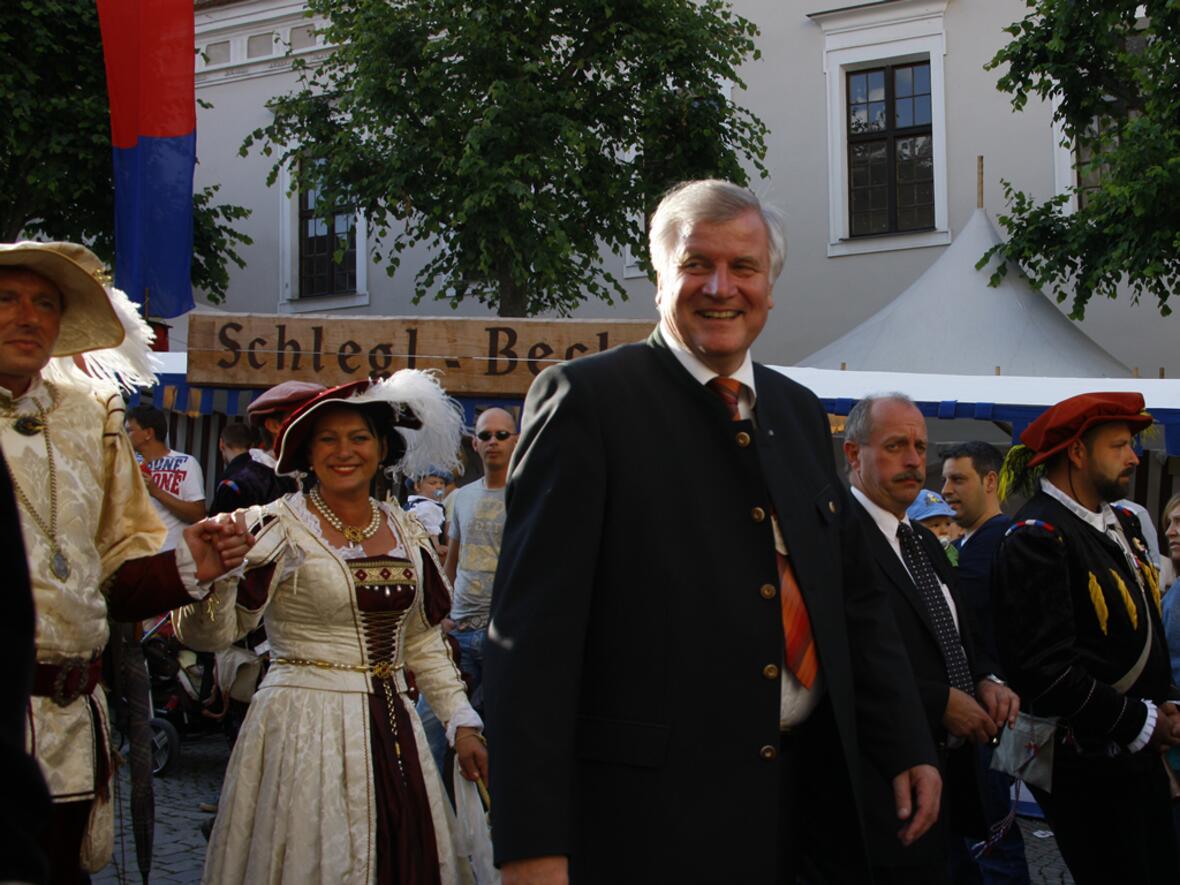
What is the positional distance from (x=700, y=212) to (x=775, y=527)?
0.61 metres

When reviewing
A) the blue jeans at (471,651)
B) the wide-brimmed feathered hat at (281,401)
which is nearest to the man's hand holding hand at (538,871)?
the wide-brimmed feathered hat at (281,401)

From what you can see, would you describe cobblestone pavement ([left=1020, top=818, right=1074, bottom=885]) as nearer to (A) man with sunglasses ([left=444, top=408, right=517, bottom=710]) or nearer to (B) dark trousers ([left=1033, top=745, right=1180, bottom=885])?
(B) dark trousers ([left=1033, top=745, right=1180, bottom=885])

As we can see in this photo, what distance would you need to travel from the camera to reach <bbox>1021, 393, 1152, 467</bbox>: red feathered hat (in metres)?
4.15

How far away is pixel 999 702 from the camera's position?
153 inches

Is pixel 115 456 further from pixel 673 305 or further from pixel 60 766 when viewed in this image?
pixel 673 305

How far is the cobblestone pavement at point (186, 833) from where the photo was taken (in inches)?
213

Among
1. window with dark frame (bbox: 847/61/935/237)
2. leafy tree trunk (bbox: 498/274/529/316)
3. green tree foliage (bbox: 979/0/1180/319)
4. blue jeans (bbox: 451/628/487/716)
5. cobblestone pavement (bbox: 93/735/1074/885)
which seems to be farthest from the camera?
window with dark frame (bbox: 847/61/935/237)

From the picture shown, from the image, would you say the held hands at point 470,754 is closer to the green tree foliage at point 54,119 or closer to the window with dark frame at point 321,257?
the green tree foliage at point 54,119

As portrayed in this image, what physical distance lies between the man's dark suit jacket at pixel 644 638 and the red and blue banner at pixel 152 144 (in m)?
7.91

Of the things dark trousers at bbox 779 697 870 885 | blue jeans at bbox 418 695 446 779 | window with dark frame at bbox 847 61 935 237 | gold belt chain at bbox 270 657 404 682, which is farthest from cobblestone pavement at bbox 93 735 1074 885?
window with dark frame at bbox 847 61 935 237

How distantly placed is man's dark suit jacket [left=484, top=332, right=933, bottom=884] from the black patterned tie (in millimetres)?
1524

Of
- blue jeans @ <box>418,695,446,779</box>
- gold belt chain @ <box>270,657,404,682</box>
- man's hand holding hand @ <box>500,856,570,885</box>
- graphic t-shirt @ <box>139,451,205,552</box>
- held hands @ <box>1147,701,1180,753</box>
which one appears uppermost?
graphic t-shirt @ <box>139,451,205,552</box>

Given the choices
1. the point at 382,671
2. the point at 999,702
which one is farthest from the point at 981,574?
the point at 382,671

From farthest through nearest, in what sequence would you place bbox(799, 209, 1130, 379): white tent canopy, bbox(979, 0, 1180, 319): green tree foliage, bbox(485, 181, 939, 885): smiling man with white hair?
bbox(799, 209, 1130, 379): white tent canopy, bbox(979, 0, 1180, 319): green tree foliage, bbox(485, 181, 939, 885): smiling man with white hair
